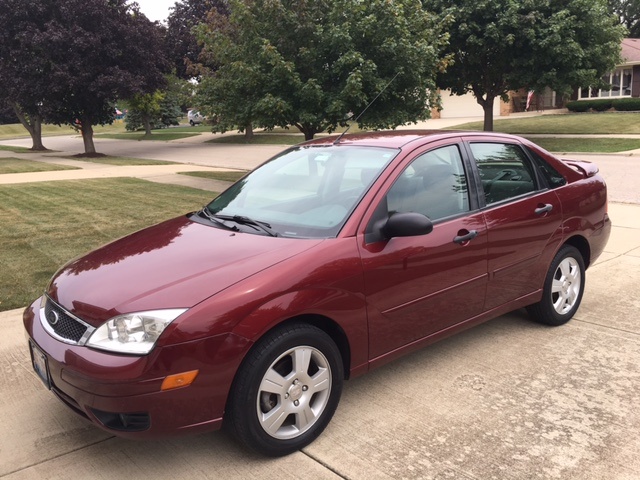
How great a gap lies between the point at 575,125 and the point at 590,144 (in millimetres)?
7593

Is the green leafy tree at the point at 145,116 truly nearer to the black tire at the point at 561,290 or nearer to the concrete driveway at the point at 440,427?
the black tire at the point at 561,290

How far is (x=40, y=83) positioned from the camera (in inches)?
885

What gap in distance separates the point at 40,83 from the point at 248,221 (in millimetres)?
22394

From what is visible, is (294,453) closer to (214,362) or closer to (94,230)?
(214,362)

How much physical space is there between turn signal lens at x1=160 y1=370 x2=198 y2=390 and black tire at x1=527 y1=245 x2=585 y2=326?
296 centimetres

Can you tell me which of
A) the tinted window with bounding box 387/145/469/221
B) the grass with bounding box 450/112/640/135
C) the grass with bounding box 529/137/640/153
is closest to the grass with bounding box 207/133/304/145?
the grass with bounding box 450/112/640/135

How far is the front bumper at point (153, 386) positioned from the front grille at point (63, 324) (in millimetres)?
108

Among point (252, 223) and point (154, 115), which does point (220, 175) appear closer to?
point (252, 223)

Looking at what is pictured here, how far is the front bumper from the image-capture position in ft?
8.35

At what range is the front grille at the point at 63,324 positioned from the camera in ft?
9.33

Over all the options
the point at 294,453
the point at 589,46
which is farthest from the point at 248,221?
the point at 589,46

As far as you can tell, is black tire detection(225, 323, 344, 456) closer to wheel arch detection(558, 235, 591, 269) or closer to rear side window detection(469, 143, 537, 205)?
rear side window detection(469, 143, 537, 205)

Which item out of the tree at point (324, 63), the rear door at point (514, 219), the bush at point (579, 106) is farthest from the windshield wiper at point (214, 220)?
the bush at point (579, 106)

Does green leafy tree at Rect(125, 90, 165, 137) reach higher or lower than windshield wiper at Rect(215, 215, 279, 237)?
higher
